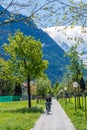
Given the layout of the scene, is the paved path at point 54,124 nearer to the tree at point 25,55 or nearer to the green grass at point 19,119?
the green grass at point 19,119

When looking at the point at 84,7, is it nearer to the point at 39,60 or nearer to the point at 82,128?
the point at 82,128

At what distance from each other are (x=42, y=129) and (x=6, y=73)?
82.4 feet

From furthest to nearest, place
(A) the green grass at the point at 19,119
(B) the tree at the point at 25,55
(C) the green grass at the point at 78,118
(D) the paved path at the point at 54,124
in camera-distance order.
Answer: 1. (B) the tree at the point at 25,55
2. (D) the paved path at the point at 54,124
3. (C) the green grass at the point at 78,118
4. (A) the green grass at the point at 19,119

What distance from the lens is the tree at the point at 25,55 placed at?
47844mm

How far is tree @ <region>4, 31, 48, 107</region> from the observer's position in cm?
4784

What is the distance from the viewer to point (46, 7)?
44.3ft

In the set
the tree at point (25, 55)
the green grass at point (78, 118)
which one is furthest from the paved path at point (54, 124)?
the tree at point (25, 55)

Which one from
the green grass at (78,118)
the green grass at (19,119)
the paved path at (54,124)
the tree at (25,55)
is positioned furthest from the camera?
the tree at (25,55)

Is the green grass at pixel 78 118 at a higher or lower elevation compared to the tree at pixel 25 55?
lower

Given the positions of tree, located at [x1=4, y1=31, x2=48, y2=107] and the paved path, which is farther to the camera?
tree, located at [x1=4, y1=31, x2=48, y2=107]

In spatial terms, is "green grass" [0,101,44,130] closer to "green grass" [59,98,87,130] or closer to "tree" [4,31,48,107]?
"green grass" [59,98,87,130]

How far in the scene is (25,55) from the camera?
47906 millimetres

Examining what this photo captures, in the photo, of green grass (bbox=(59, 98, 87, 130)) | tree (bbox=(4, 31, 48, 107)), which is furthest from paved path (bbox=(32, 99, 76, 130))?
tree (bbox=(4, 31, 48, 107))

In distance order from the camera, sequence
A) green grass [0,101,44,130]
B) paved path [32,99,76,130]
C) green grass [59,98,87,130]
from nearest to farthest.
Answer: green grass [0,101,44,130] < green grass [59,98,87,130] < paved path [32,99,76,130]
